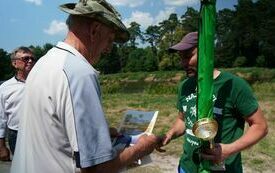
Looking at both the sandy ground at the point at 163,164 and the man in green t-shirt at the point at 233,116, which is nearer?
the man in green t-shirt at the point at 233,116

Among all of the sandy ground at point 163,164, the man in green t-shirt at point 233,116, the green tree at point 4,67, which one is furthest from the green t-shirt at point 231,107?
the green tree at point 4,67

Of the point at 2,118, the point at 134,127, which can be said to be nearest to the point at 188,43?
the point at 134,127

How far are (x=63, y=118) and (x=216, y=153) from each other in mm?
1104

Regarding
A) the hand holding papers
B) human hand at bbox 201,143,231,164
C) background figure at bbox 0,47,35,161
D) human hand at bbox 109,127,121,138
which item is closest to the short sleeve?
background figure at bbox 0,47,35,161

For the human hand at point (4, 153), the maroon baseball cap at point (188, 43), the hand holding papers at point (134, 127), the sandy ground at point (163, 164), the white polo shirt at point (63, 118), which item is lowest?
the sandy ground at point (163, 164)

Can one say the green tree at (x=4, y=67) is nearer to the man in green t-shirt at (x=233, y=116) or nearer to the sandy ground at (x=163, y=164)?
the sandy ground at (x=163, y=164)

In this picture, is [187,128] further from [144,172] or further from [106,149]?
[144,172]

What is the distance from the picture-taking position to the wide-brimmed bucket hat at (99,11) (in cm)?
231

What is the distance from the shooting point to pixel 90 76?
7.18 feet

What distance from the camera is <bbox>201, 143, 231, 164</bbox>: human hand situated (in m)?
2.78

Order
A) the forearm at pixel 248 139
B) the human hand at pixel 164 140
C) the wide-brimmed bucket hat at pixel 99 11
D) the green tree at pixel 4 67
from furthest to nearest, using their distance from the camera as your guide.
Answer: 1. the green tree at pixel 4 67
2. the forearm at pixel 248 139
3. the human hand at pixel 164 140
4. the wide-brimmed bucket hat at pixel 99 11

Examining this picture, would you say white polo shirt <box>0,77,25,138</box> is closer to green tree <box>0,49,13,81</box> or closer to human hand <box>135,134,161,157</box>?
human hand <box>135,134,161,157</box>

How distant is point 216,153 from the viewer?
2891 mm

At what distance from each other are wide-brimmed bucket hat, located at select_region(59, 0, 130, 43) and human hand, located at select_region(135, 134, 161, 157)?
589 millimetres
